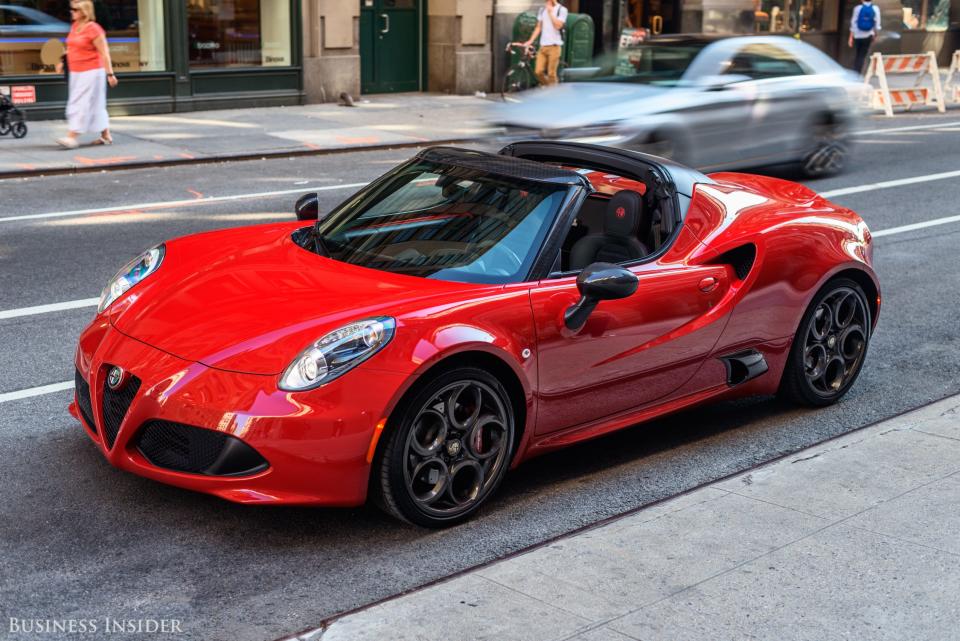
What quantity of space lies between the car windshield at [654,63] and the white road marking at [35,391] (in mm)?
8756

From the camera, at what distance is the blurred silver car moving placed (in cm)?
1282

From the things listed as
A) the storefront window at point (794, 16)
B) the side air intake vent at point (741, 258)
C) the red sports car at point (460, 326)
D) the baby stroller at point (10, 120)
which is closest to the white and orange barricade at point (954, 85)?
the storefront window at point (794, 16)

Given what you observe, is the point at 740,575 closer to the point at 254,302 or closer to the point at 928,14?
the point at 254,302

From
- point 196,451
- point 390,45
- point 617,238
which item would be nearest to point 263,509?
point 196,451

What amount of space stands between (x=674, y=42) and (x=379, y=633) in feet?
37.2

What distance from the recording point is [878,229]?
1149 cm

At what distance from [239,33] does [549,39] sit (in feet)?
17.7

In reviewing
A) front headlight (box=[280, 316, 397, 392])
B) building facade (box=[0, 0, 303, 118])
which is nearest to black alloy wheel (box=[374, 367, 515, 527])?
front headlight (box=[280, 316, 397, 392])

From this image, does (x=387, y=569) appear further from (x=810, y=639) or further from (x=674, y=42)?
(x=674, y=42)

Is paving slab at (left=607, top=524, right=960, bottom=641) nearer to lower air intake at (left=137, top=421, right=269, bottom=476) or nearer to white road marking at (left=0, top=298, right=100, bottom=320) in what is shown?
lower air intake at (left=137, top=421, right=269, bottom=476)

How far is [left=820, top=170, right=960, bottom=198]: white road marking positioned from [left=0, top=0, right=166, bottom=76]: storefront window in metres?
10.5

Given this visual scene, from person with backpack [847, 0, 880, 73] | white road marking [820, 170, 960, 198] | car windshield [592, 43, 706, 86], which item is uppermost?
person with backpack [847, 0, 880, 73]

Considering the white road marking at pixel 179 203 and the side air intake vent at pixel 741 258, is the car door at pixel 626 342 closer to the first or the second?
the side air intake vent at pixel 741 258

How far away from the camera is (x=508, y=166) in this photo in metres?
5.75
